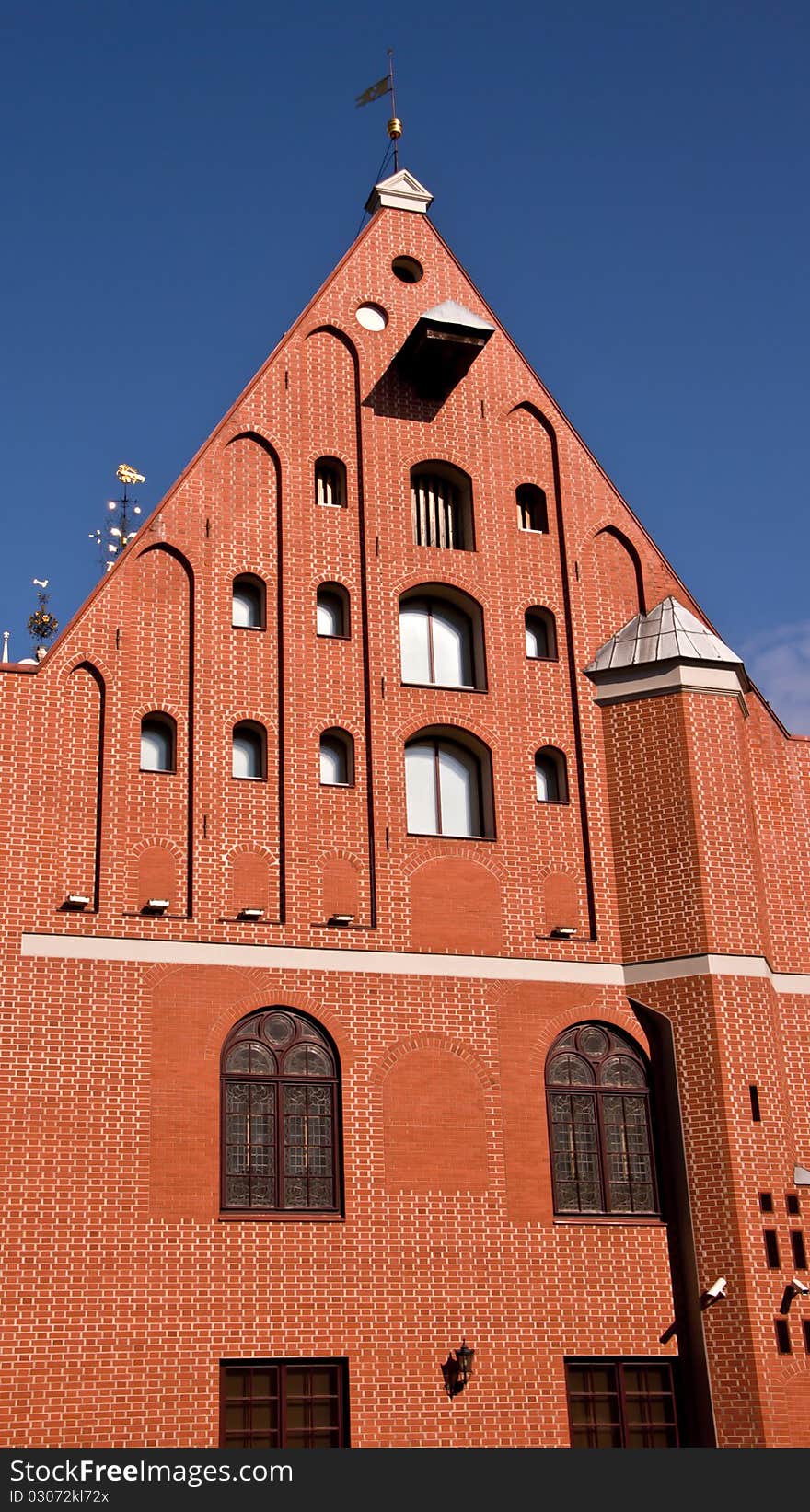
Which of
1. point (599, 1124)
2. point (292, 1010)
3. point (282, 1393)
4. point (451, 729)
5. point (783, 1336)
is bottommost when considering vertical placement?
point (282, 1393)

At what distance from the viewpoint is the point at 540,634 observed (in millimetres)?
29516

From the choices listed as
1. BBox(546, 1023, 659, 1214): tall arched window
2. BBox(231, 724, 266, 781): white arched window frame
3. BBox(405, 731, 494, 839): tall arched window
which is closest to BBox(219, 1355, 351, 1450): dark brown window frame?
BBox(546, 1023, 659, 1214): tall arched window

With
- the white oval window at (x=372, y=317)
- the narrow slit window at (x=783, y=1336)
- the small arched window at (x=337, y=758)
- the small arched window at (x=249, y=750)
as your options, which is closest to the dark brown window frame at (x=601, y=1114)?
the narrow slit window at (x=783, y=1336)

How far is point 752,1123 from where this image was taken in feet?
84.4

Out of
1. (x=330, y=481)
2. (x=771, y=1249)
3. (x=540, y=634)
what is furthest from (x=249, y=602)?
(x=771, y=1249)

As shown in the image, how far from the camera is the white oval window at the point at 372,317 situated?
29.8m

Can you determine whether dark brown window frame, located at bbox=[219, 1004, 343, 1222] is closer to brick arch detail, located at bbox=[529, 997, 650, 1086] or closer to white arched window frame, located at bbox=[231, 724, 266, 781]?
brick arch detail, located at bbox=[529, 997, 650, 1086]

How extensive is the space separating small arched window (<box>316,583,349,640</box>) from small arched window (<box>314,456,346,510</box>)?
144cm

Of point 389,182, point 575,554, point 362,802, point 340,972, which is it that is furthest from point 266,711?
point 389,182

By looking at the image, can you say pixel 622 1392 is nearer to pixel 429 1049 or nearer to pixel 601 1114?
pixel 601 1114

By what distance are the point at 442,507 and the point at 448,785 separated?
4.76m

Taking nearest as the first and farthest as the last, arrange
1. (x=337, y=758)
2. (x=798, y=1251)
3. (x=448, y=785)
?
(x=798, y=1251), (x=337, y=758), (x=448, y=785)

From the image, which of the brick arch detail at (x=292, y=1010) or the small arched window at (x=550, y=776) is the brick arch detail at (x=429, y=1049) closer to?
the brick arch detail at (x=292, y=1010)

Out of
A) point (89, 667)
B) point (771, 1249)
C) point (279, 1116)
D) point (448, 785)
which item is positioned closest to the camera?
point (279, 1116)
